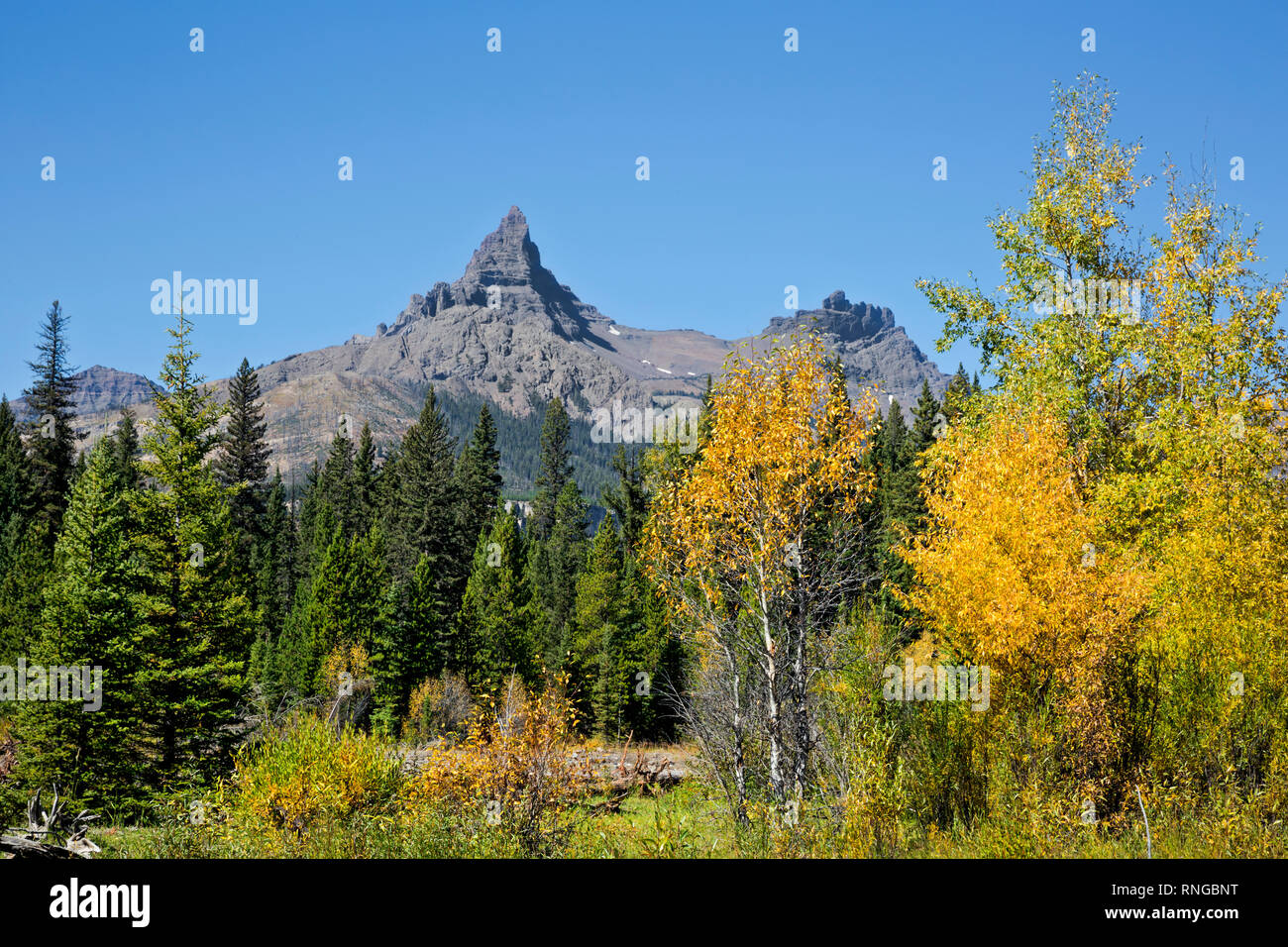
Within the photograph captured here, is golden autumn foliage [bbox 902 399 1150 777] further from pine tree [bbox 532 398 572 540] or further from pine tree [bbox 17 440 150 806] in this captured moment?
pine tree [bbox 532 398 572 540]

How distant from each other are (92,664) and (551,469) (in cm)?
7610

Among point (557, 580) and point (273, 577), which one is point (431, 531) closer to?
point (557, 580)

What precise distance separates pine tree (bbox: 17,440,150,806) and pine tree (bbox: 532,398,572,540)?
63540 millimetres

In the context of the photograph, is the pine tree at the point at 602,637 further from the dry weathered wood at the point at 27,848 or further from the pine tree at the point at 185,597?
the dry weathered wood at the point at 27,848

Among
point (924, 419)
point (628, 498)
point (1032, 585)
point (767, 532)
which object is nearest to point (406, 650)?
point (628, 498)

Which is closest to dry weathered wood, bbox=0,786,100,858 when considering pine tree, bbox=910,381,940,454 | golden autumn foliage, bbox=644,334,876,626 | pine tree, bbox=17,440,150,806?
golden autumn foliage, bbox=644,334,876,626

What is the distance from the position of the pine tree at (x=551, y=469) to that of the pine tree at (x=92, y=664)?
63.5m

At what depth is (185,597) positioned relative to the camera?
94.8 feet

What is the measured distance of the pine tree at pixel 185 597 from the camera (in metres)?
27.7

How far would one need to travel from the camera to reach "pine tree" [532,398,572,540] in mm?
93000

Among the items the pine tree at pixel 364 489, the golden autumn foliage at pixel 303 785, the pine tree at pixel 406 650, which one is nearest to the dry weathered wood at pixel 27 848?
the golden autumn foliage at pixel 303 785
